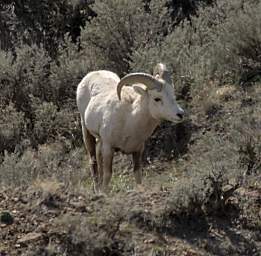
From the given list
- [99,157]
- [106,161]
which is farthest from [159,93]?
[99,157]

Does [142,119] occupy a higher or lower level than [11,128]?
higher

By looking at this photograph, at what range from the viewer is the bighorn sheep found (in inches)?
408

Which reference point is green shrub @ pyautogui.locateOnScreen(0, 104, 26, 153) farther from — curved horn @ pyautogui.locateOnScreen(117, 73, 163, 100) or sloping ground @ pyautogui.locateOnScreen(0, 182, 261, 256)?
sloping ground @ pyautogui.locateOnScreen(0, 182, 261, 256)

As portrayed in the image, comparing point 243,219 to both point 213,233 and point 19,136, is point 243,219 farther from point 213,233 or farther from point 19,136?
point 19,136

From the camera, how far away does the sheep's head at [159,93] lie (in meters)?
10.2

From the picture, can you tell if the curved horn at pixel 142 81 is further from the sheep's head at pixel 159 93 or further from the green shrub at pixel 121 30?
the green shrub at pixel 121 30

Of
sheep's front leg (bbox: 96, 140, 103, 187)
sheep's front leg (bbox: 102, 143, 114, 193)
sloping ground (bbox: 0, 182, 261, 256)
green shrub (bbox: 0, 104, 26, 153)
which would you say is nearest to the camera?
sloping ground (bbox: 0, 182, 261, 256)

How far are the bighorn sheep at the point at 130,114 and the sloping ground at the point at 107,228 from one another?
2042mm

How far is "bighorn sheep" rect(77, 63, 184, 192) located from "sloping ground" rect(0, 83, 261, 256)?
5.13 ft

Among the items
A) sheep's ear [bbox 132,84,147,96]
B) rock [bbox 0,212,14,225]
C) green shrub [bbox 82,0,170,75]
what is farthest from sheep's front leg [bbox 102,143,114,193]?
green shrub [bbox 82,0,170,75]

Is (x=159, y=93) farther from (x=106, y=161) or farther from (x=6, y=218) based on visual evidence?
(x=6, y=218)

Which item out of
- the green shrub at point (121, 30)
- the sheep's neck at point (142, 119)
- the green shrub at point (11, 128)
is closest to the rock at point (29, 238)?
the sheep's neck at point (142, 119)

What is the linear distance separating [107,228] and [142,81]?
11.6 ft

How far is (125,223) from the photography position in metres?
7.73
